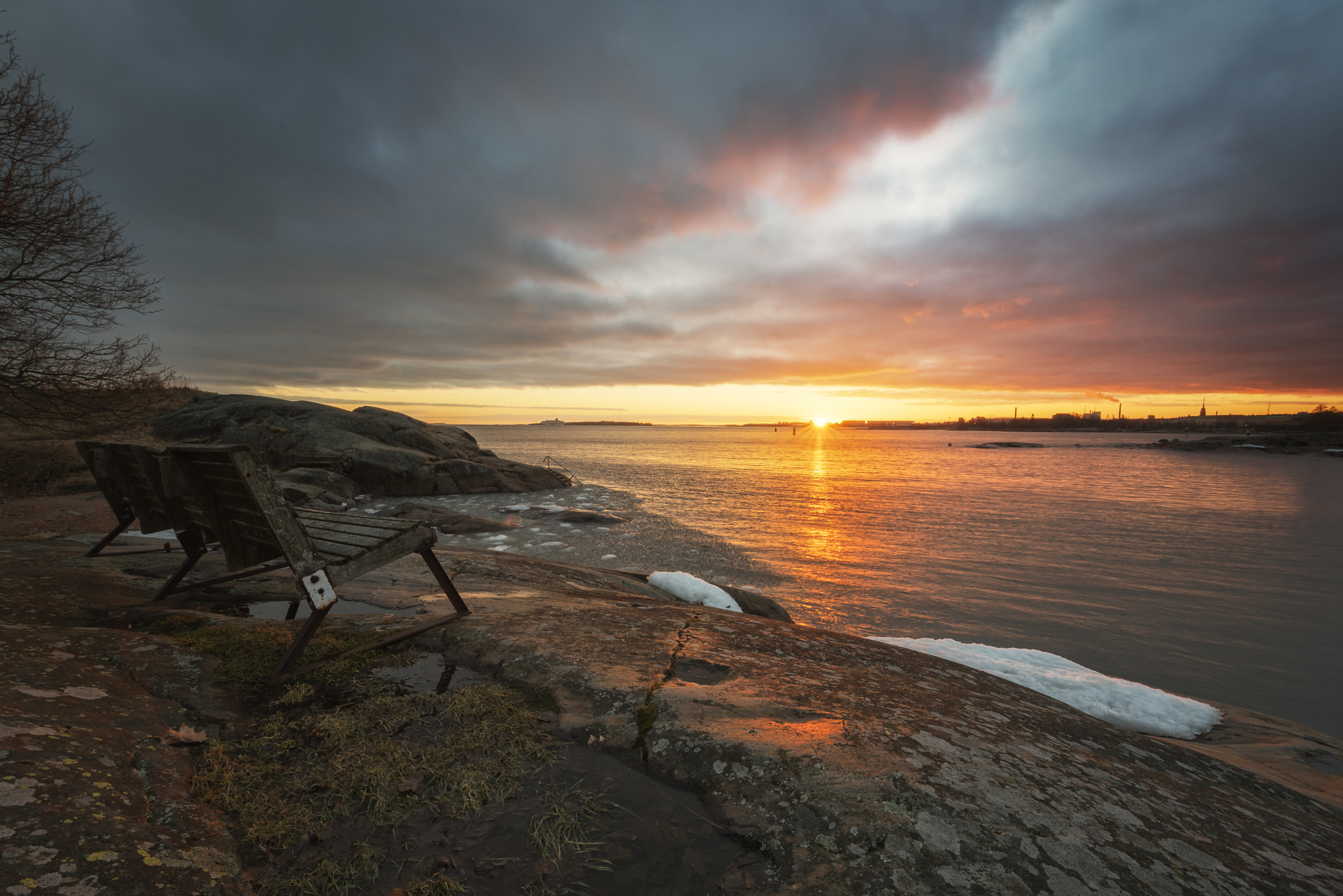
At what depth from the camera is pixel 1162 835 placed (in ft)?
6.98

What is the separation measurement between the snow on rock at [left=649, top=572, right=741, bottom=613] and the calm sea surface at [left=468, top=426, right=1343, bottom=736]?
2989mm

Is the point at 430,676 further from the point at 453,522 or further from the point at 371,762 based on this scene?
the point at 453,522

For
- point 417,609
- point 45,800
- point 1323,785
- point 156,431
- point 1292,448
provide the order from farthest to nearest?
point 1292,448 → point 156,431 → point 417,609 → point 1323,785 → point 45,800

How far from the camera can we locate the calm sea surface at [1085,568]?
8.18 metres

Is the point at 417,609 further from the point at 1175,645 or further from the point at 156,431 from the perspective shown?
the point at 156,431

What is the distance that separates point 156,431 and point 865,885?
31276 mm

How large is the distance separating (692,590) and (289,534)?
5612mm

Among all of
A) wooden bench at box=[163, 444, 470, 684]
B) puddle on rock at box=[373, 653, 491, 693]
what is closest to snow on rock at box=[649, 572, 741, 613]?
wooden bench at box=[163, 444, 470, 684]

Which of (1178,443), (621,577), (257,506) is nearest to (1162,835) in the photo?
(257,506)

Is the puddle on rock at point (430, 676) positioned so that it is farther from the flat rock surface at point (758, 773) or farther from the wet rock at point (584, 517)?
the wet rock at point (584, 517)

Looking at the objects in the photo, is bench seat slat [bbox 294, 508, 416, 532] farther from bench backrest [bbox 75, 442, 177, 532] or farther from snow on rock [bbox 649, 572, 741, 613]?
snow on rock [bbox 649, 572, 741, 613]

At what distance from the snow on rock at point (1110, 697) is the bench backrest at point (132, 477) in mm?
7003

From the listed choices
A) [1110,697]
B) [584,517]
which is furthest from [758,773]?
[584,517]

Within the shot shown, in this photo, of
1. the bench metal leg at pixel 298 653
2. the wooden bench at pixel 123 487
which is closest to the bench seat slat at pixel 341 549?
the bench metal leg at pixel 298 653
